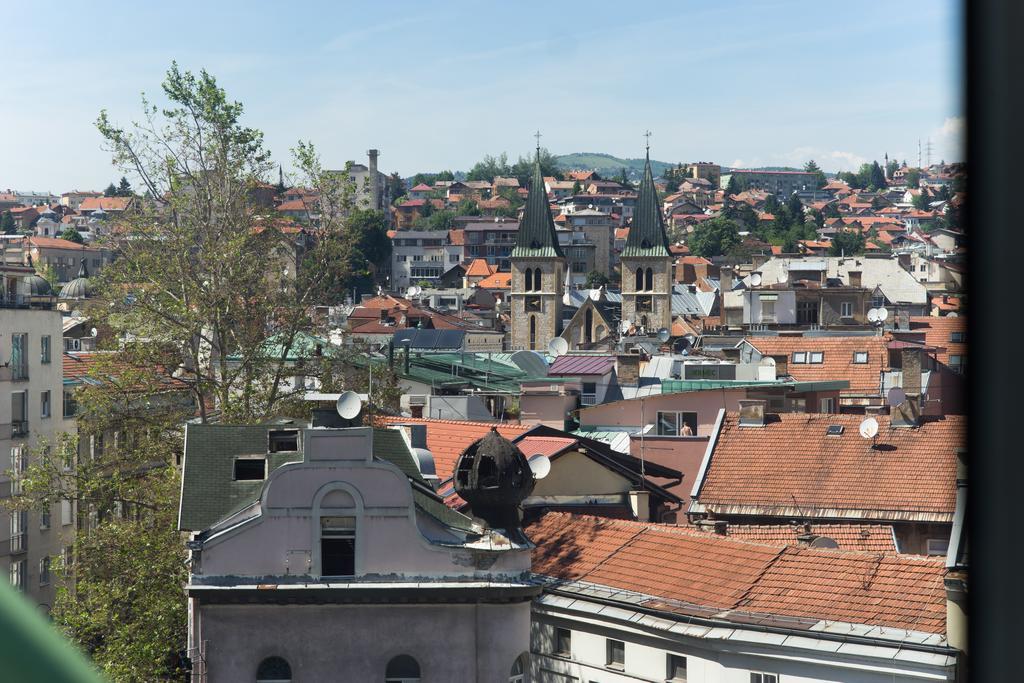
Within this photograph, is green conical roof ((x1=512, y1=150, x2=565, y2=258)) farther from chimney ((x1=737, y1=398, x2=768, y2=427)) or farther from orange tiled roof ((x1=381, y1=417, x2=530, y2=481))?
orange tiled roof ((x1=381, y1=417, x2=530, y2=481))

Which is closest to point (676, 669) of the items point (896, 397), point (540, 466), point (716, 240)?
point (540, 466)

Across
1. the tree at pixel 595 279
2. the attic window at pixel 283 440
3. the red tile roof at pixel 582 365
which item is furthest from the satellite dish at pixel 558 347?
the tree at pixel 595 279

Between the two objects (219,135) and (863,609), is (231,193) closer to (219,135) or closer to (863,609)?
(219,135)

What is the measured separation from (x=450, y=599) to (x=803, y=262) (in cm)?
7324

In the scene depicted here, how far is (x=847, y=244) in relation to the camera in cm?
15200

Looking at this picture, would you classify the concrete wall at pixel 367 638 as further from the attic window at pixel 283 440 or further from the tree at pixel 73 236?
the tree at pixel 73 236

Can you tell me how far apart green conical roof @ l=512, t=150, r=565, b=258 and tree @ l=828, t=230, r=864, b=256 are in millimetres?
47988

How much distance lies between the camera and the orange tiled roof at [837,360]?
41.7 meters

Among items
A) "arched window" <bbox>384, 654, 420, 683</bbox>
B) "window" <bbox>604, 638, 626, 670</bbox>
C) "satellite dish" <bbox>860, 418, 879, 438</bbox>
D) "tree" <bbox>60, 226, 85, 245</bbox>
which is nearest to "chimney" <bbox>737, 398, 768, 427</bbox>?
"satellite dish" <bbox>860, 418, 879, 438</bbox>

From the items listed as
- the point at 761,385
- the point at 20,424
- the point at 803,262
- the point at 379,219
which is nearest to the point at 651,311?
the point at 803,262

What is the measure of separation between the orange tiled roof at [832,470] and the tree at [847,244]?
375 ft

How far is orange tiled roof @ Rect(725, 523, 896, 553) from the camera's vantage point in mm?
20438

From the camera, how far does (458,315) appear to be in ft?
356

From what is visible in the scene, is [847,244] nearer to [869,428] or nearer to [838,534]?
[869,428]
